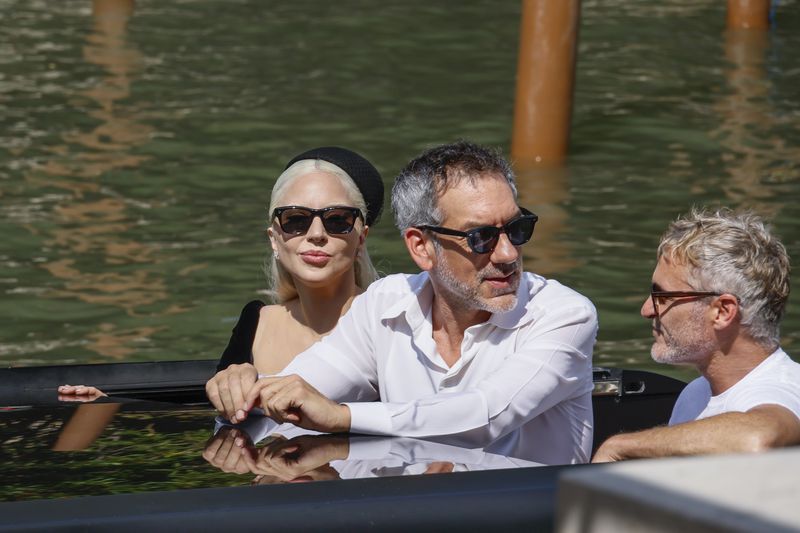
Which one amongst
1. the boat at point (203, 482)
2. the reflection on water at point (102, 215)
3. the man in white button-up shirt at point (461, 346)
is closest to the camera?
the boat at point (203, 482)

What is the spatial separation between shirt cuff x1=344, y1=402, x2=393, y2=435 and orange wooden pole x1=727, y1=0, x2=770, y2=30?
10.5 meters

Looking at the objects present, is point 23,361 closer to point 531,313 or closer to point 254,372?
point 254,372

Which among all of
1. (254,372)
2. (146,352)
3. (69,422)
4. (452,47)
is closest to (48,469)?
(69,422)

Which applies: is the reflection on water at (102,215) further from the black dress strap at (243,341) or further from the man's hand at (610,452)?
the man's hand at (610,452)

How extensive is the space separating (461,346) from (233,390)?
50 centimetres

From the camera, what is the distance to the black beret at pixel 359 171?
378 cm

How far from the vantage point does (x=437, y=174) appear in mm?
3193

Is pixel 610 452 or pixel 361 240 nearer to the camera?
pixel 610 452

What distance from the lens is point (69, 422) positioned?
10.3 feet

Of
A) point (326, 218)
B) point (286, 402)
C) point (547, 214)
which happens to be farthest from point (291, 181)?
point (547, 214)

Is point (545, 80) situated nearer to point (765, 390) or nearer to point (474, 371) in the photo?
point (474, 371)

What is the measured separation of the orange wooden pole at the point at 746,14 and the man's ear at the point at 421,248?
33.1 ft

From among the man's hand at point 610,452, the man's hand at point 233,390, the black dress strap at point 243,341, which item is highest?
the man's hand at point 233,390

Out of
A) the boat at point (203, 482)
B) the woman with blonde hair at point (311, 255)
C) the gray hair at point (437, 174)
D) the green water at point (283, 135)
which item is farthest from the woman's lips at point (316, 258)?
the green water at point (283, 135)
